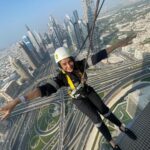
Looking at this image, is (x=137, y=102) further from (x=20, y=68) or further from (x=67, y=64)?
(x=20, y=68)

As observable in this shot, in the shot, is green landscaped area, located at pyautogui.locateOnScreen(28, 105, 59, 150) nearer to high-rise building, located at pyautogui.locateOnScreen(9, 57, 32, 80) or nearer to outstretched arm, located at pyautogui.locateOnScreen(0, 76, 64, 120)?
high-rise building, located at pyautogui.locateOnScreen(9, 57, 32, 80)

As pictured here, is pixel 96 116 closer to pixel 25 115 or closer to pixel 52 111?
pixel 52 111

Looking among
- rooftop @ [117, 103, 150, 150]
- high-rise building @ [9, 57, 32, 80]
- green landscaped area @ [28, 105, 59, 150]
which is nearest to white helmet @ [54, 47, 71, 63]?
rooftop @ [117, 103, 150, 150]

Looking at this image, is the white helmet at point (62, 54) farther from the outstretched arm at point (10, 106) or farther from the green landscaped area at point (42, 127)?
the green landscaped area at point (42, 127)

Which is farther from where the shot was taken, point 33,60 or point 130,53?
point 33,60

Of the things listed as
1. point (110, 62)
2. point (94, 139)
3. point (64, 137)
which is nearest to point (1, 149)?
point (64, 137)

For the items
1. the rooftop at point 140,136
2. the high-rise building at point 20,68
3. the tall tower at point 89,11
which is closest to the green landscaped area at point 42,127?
the rooftop at point 140,136

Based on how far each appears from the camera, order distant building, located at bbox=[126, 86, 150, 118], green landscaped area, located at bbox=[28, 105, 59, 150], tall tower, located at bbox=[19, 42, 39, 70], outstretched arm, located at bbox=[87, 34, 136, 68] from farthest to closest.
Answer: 1. tall tower, located at bbox=[19, 42, 39, 70]
2. green landscaped area, located at bbox=[28, 105, 59, 150]
3. distant building, located at bbox=[126, 86, 150, 118]
4. outstretched arm, located at bbox=[87, 34, 136, 68]
